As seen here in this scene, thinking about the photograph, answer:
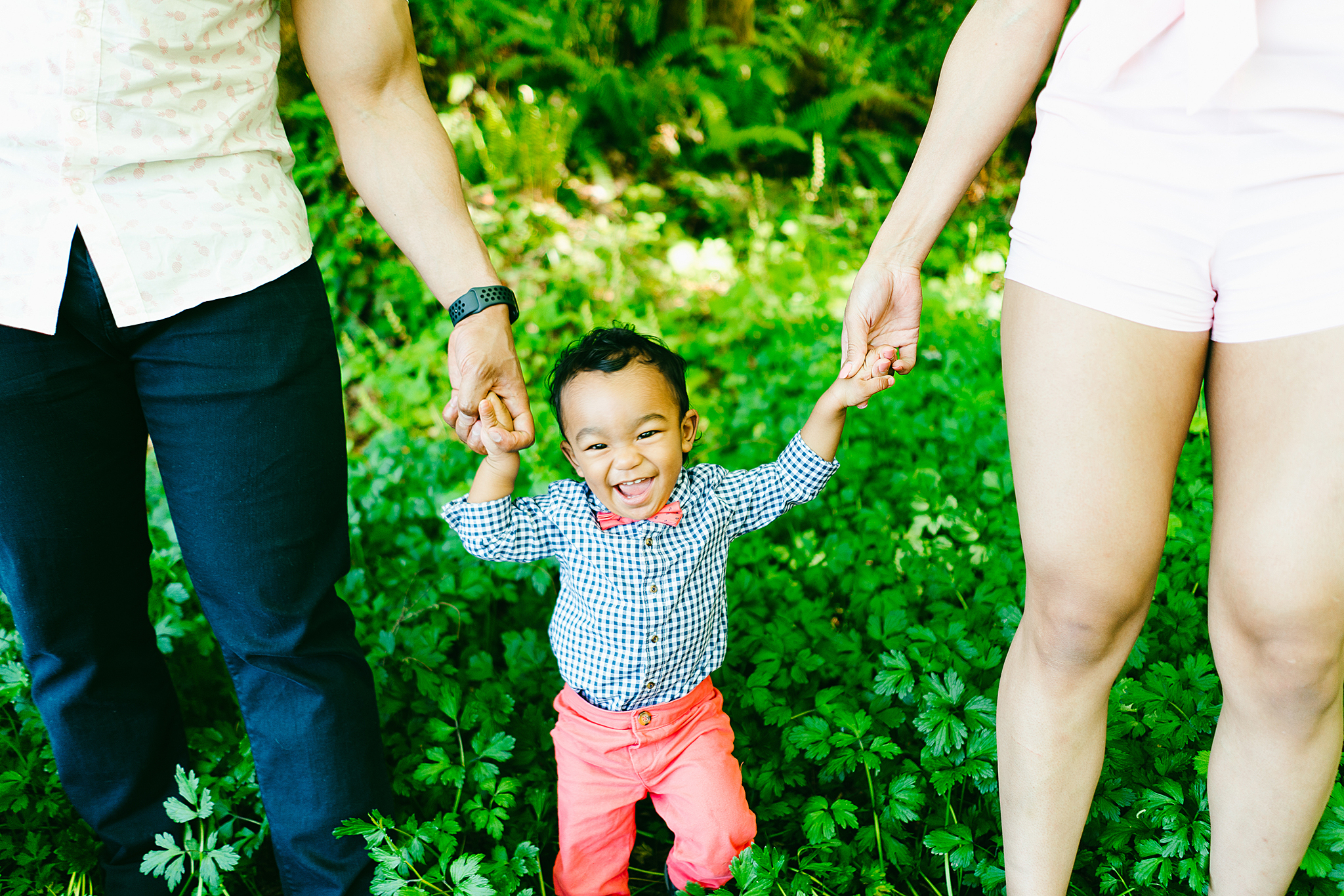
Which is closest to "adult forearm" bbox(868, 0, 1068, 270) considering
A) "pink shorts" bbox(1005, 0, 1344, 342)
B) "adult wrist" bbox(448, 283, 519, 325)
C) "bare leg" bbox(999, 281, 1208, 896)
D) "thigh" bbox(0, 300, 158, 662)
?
"pink shorts" bbox(1005, 0, 1344, 342)

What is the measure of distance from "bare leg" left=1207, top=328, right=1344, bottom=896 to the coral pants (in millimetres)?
872

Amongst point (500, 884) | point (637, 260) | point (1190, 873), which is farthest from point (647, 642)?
point (637, 260)

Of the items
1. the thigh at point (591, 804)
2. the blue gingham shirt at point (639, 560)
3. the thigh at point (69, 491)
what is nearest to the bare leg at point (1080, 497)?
the blue gingham shirt at point (639, 560)

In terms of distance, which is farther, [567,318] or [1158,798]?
[567,318]

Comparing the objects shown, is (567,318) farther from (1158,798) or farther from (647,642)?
(1158,798)

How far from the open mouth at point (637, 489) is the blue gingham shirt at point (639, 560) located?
0.23 ft

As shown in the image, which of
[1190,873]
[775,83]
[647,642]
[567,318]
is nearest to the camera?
[1190,873]

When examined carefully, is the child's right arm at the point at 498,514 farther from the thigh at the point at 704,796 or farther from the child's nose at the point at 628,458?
the thigh at the point at 704,796

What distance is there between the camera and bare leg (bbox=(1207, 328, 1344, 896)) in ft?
4.07

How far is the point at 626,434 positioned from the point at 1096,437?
2.72 feet

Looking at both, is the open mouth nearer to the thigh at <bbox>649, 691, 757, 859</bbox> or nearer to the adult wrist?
the adult wrist

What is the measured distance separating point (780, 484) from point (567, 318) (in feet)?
9.55

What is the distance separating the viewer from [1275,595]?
1.27 metres

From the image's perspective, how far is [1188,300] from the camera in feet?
4.32
